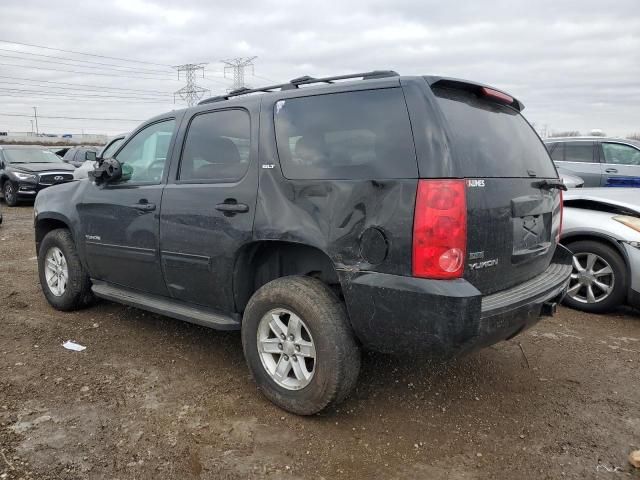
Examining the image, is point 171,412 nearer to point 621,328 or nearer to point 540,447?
point 540,447

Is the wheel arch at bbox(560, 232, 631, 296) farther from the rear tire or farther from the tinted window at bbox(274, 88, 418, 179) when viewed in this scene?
the tinted window at bbox(274, 88, 418, 179)

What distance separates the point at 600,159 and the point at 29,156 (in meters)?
15.5

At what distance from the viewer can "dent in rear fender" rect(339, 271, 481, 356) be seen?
2.48 m

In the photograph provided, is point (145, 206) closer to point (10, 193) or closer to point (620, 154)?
point (620, 154)

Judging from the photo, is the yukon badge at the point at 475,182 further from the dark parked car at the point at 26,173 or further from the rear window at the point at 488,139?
the dark parked car at the point at 26,173

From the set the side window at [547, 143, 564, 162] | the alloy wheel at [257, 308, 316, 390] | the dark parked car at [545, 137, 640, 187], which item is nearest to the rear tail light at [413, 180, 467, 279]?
the alloy wheel at [257, 308, 316, 390]

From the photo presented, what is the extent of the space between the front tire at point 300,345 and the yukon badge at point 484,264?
29.7 inches

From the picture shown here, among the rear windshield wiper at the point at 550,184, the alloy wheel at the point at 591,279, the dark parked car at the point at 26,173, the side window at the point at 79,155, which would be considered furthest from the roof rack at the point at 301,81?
the side window at the point at 79,155

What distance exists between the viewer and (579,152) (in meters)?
10.3

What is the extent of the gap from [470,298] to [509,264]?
0.55m

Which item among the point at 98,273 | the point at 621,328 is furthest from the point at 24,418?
the point at 621,328

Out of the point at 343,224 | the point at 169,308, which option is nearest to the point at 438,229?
the point at 343,224

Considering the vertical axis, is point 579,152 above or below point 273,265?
above

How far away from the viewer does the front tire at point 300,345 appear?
2.82 meters
